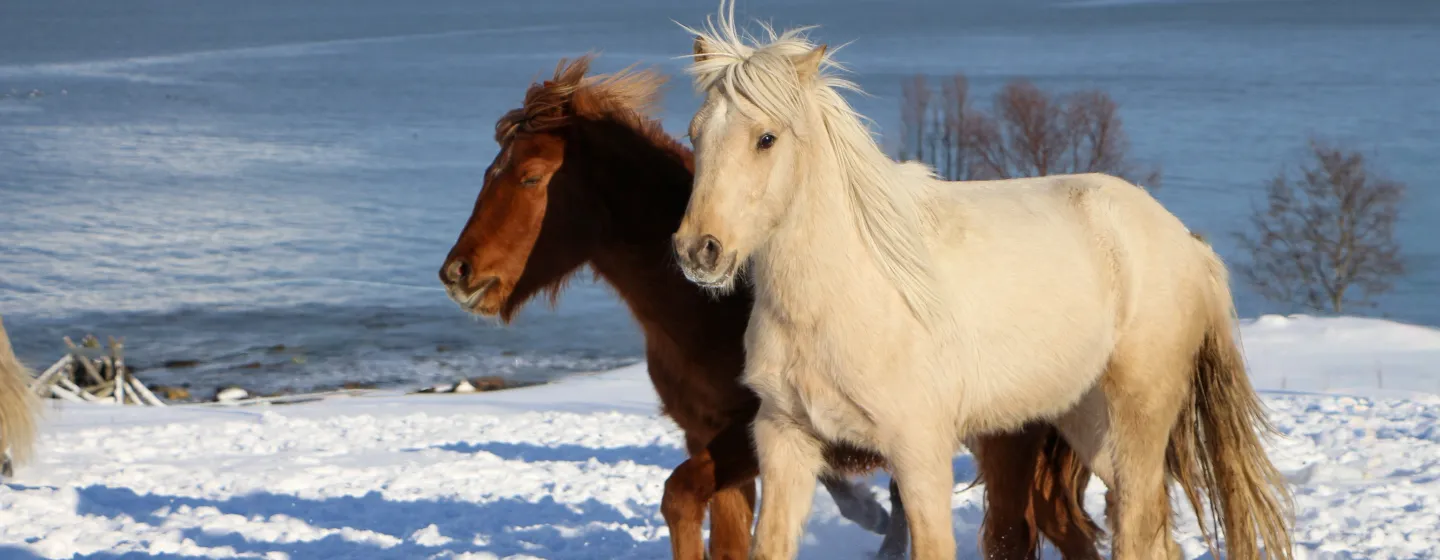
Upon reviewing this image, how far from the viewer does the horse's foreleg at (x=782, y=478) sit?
331cm

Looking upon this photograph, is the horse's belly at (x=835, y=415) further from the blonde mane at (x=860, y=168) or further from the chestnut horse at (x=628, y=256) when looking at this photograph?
the chestnut horse at (x=628, y=256)

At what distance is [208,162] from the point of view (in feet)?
189

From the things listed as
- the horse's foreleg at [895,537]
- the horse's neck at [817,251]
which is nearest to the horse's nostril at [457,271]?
the horse's neck at [817,251]

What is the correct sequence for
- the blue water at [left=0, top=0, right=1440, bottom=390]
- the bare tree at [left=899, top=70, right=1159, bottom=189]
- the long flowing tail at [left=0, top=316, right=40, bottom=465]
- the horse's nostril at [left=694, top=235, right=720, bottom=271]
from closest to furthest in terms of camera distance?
the horse's nostril at [left=694, top=235, right=720, bottom=271]
the long flowing tail at [left=0, top=316, right=40, bottom=465]
the blue water at [left=0, top=0, right=1440, bottom=390]
the bare tree at [left=899, top=70, right=1159, bottom=189]

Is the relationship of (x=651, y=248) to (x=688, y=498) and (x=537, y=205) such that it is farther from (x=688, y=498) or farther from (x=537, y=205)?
(x=688, y=498)

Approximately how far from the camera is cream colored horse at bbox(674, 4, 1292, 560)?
3094 mm

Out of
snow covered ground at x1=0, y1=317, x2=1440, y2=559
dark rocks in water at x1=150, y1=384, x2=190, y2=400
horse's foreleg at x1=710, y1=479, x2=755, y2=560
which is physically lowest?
dark rocks in water at x1=150, y1=384, x2=190, y2=400

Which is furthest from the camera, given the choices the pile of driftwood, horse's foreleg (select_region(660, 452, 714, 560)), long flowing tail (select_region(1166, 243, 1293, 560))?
the pile of driftwood

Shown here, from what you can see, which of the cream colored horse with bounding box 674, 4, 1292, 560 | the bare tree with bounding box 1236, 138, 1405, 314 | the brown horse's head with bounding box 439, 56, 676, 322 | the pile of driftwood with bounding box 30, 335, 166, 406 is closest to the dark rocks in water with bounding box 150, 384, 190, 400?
the pile of driftwood with bounding box 30, 335, 166, 406

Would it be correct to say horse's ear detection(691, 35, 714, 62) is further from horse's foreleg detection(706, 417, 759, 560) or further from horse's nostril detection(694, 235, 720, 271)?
horse's foreleg detection(706, 417, 759, 560)

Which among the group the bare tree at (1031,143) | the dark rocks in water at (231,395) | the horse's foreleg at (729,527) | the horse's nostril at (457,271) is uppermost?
the bare tree at (1031,143)

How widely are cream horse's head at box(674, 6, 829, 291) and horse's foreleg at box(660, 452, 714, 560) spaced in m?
0.93

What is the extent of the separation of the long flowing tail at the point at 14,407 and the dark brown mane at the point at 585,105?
282cm

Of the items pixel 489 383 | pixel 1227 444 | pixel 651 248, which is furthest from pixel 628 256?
pixel 489 383
